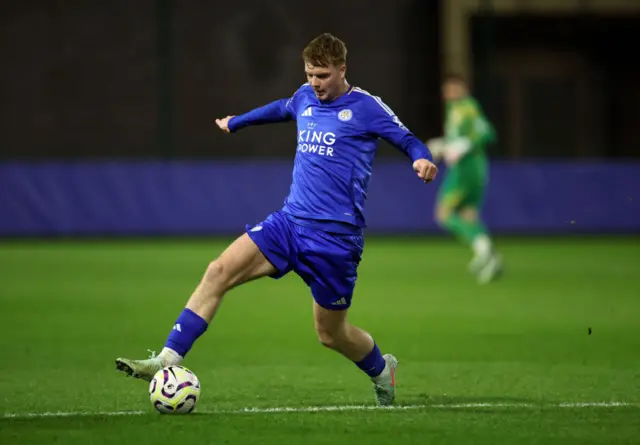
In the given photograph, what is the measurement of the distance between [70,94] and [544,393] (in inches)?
761

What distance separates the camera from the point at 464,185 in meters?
17.3

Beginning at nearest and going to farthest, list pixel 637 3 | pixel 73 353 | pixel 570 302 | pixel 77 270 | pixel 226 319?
pixel 73 353 < pixel 226 319 < pixel 570 302 < pixel 77 270 < pixel 637 3

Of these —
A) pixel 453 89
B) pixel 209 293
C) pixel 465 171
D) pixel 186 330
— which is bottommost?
pixel 465 171

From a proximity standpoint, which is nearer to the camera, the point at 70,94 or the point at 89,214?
the point at 89,214

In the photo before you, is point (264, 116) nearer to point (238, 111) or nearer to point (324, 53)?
point (324, 53)

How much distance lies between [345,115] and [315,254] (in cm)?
81

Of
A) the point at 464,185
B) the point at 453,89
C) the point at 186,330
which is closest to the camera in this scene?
the point at 186,330

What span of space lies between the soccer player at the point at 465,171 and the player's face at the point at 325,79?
28.4ft

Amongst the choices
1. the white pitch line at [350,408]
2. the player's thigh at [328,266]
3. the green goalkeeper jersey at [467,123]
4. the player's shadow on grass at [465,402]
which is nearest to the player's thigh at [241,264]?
the player's thigh at [328,266]

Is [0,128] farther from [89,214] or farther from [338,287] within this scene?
[338,287]

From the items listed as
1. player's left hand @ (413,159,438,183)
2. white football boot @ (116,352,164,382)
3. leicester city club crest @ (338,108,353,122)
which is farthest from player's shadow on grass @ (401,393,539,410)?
leicester city club crest @ (338,108,353,122)

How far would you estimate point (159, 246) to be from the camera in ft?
70.3

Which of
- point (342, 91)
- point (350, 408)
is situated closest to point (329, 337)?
point (350, 408)

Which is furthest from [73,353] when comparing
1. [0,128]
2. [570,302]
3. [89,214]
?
[0,128]
